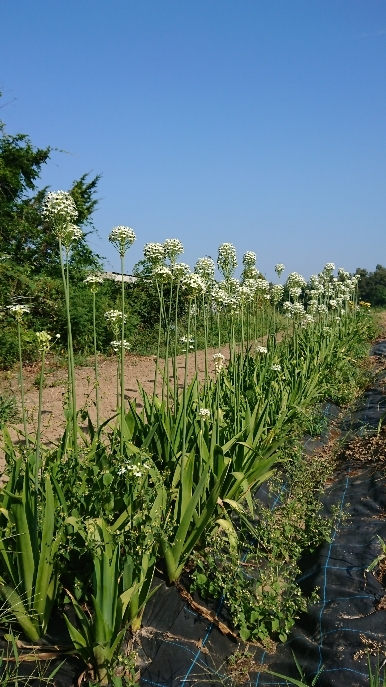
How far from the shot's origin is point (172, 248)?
423 cm

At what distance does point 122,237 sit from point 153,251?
515 millimetres

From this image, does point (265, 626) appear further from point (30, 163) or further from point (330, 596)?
point (30, 163)

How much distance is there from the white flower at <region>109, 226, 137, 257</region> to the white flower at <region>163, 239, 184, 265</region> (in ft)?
1.92

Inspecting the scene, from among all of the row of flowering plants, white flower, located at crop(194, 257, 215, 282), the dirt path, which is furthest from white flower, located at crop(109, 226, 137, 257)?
the dirt path

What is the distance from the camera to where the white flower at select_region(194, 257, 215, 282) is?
502 centimetres

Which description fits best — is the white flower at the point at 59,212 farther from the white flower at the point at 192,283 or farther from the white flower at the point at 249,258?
the white flower at the point at 249,258

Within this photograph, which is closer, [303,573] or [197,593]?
[197,593]

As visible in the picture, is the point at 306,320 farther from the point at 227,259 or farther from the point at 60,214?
the point at 60,214

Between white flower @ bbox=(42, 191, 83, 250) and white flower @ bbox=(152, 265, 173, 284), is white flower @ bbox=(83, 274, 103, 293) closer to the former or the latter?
white flower @ bbox=(42, 191, 83, 250)

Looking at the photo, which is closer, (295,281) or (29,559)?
(29,559)

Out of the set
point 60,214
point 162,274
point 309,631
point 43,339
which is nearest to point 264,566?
point 309,631

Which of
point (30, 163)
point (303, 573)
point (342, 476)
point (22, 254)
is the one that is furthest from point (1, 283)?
point (303, 573)

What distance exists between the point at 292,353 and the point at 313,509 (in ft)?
14.8

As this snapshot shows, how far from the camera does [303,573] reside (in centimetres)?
393
